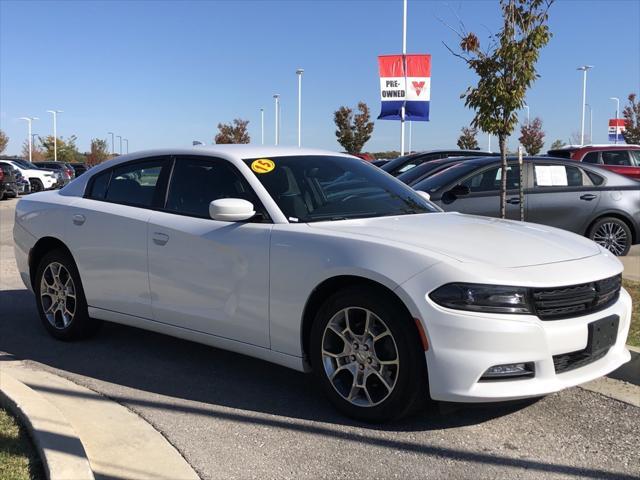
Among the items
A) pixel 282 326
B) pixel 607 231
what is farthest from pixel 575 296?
pixel 607 231

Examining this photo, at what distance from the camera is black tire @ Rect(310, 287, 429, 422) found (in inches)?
138

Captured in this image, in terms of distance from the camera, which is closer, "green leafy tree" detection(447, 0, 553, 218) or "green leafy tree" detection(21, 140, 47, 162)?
"green leafy tree" detection(447, 0, 553, 218)

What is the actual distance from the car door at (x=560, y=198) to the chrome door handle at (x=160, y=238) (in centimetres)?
569

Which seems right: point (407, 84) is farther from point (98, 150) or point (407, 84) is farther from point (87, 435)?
point (98, 150)

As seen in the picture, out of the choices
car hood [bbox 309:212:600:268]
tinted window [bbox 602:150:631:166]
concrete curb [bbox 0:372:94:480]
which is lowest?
concrete curb [bbox 0:372:94:480]

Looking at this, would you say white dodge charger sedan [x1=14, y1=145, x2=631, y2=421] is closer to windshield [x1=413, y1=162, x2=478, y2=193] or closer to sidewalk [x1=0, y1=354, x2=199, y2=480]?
sidewalk [x1=0, y1=354, x2=199, y2=480]

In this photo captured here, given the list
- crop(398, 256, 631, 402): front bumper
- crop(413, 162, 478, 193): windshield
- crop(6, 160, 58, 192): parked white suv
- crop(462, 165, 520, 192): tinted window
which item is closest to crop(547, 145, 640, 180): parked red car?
crop(462, 165, 520, 192): tinted window

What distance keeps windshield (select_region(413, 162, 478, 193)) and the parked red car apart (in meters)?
6.45

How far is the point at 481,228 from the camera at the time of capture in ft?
13.9

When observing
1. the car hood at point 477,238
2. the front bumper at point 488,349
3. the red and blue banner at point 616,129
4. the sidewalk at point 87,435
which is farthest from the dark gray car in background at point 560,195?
the red and blue banner at point 616,129

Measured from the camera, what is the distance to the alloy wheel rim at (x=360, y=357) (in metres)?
3.65

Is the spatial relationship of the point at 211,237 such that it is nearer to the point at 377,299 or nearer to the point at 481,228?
the point at 377,299

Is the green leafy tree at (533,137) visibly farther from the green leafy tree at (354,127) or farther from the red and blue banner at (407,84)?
the red and blue banner at (407,84)

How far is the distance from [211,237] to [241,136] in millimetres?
48897
